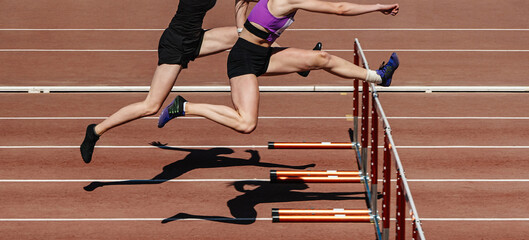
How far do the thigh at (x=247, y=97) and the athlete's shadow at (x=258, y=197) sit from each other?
0.92 meters

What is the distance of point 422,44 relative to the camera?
44.7 feet

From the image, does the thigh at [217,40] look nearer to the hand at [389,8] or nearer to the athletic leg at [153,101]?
the athletic leg at [153,101]

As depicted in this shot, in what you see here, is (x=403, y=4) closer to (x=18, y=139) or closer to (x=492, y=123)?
(x=492, y=123)

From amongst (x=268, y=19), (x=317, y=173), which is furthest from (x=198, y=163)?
(x=268, y=19)

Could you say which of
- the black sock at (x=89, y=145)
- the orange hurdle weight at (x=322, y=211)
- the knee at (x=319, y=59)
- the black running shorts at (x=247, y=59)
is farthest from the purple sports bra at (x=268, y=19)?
the black sock at (x=89, y=145)

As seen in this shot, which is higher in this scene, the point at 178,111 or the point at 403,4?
the point at 403,4

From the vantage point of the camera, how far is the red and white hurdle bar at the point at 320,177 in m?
7.92

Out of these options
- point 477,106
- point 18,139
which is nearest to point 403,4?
point 477,106

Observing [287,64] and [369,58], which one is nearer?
[287,64]

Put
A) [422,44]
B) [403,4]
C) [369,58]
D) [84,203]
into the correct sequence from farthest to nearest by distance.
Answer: [403,4], [422,44], [369,58], [84,203]

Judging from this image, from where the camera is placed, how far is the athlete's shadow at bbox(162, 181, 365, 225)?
7395 millimetres

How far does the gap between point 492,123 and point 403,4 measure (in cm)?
643

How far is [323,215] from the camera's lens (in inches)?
282

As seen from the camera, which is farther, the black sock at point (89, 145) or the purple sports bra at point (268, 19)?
the black sock at point (89, 145)
